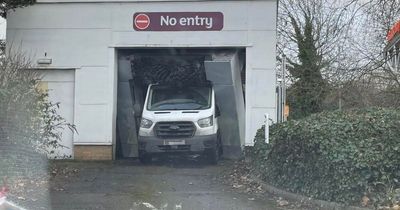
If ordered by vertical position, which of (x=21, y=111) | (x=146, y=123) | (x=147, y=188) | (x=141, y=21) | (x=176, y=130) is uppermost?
(x=141, y=21)

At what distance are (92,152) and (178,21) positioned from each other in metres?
4.09

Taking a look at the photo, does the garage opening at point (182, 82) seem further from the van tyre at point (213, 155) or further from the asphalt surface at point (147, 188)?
the asphalt surface at point (147, 188)

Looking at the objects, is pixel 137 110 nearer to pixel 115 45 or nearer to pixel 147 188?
pixel 115 45

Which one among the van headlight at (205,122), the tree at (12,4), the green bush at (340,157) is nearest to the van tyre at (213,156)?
the van headlight at (205,122)

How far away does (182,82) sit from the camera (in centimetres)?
1647

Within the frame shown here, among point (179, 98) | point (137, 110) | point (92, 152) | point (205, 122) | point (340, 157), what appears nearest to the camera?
point (340, 157)

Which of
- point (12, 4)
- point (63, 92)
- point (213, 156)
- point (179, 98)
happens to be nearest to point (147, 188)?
point (213, 156)

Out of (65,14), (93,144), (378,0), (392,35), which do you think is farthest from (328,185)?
(392,35)

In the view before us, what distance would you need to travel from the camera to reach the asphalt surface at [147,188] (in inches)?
377

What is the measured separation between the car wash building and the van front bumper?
5.17ft

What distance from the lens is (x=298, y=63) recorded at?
116ft

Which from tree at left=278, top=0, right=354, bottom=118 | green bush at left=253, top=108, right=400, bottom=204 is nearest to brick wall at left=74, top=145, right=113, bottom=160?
green bush at left=253, top=108, right=400, bottom=204

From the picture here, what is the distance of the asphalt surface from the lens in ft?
31.4

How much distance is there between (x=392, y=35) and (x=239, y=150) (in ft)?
22.5
